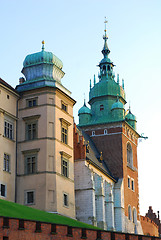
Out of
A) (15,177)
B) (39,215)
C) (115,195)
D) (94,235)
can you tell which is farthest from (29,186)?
(115,195)

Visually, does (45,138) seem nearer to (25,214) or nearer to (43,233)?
(25,214)

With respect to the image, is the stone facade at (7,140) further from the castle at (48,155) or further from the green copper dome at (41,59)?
the green copper dome at (41,59)

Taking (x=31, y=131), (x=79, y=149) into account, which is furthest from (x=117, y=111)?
(x=31, y=131)

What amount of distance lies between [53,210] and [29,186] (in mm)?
3427

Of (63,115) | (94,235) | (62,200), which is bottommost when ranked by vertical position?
(94,235)

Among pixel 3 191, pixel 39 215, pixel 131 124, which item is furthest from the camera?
pixel 131 124

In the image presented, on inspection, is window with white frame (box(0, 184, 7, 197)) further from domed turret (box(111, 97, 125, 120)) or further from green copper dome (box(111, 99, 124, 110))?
green copper dome (box(111, 99, 124, 110))

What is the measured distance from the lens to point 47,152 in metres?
51.5

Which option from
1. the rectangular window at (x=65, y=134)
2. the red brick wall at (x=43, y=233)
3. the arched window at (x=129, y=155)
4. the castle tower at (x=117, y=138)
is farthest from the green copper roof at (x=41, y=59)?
the arched window at (x=129, y=155)

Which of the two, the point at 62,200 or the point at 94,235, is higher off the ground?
the point at 62,200

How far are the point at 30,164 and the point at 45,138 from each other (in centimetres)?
293

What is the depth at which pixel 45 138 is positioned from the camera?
51969 millimetres

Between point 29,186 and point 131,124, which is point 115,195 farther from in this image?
point 29,186

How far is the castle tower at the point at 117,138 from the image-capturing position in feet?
234
